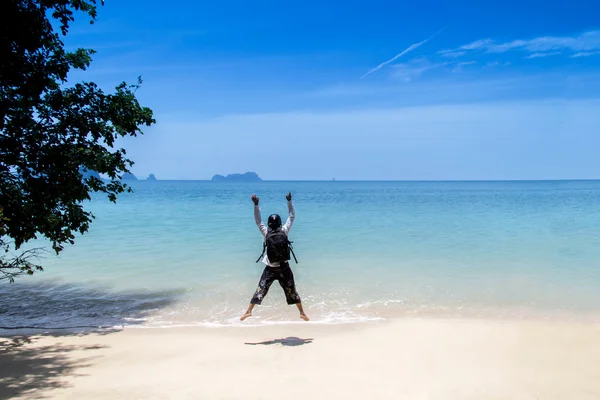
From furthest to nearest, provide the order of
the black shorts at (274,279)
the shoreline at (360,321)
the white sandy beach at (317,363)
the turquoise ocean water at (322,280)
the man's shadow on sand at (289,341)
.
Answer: the turquoise ocean water at (322,280), the shoreline at (360,321), the man's shadow on sand at (289,341), the black shorts at (274,279), the white sandy beach at (317,363)

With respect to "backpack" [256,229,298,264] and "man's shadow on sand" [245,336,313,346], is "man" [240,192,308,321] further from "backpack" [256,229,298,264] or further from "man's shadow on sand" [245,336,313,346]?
"man's shadow on sand" [245,336,313,346]

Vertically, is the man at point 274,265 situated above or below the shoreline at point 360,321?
above

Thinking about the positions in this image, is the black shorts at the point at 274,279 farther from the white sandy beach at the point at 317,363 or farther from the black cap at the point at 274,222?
the white sandy beach at the point at 317,363

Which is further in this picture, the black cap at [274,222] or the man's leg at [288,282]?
the man's leg at [288,282]

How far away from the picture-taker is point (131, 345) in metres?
7.83

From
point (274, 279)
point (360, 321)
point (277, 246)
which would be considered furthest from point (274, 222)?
point (360, 321)

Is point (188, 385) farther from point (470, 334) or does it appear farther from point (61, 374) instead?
point (470, 334)

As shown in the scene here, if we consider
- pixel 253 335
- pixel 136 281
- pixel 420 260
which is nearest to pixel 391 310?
pixel 253 335

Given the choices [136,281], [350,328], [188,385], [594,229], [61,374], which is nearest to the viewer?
[188,385]

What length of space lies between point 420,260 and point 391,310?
6293 millimetres

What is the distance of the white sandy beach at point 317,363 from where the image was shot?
18.9 ft

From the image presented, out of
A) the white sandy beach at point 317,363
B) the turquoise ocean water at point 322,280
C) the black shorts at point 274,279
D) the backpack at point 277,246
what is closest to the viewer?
the white sandy beach at point 317,363

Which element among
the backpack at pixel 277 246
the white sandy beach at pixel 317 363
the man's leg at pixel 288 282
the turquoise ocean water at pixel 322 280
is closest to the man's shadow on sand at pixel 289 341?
the white sandy beach at pixel 317 363

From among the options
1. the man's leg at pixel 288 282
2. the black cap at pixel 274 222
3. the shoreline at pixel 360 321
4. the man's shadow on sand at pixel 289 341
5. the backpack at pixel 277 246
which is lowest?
the shoreline at pixel 360 321
